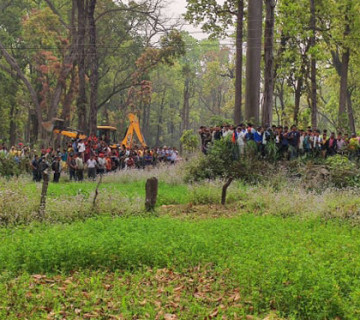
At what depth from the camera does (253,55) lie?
2480 centimetres

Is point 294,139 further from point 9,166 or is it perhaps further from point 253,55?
point 9,166

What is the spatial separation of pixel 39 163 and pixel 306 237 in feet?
49.1

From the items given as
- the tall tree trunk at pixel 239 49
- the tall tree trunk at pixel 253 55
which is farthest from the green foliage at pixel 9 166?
the tall tree trunk at pixel 239 49

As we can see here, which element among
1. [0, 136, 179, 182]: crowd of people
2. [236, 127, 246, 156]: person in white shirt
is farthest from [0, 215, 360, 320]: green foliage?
[0, 136, 179, 182]: crowd of people

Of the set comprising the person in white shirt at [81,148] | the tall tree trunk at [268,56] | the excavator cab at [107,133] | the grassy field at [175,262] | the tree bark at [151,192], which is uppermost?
the tall tree trunk at [268,56]

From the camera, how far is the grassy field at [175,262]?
20.5ft

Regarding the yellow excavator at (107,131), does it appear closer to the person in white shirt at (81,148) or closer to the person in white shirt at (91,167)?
the person in white shirt at (81,148)

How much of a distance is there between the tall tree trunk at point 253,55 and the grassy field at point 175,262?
487 inches

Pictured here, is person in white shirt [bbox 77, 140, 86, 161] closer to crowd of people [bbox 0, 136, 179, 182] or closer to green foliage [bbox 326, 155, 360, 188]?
crowd of people [bbox 0, 136, 179, 182]

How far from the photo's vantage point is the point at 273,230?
994 centimetres

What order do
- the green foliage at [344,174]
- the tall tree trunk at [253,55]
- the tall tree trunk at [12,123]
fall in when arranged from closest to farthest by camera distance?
the green foliage at [344,174], the tall tree trunk at [253,55], the tall tree trunk at [12,123]

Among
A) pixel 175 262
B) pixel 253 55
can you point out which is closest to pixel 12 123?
pixel 253 55

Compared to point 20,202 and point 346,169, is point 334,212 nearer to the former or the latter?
point 346,169

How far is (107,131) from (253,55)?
18.3m
